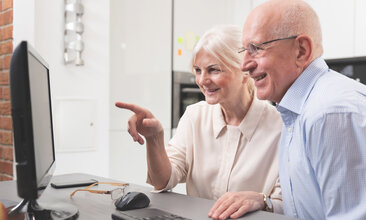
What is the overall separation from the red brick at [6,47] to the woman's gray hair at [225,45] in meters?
1.27

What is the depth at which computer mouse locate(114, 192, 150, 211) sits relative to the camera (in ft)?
3.47

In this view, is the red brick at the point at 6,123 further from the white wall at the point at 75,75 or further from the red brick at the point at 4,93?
the white wall at the point at 75,75

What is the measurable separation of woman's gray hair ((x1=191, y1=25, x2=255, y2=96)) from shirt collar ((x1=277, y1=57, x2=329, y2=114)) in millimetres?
473

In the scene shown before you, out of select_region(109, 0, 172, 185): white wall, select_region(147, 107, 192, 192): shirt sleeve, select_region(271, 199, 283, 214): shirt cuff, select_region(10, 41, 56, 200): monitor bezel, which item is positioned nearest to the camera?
select_region(10, 41, 56, 200): monitor bezel

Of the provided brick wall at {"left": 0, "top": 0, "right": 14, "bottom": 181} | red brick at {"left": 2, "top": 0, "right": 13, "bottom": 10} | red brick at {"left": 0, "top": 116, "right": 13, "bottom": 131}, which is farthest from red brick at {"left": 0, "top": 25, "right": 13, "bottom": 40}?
red brick at {"left": 0, "top": 116, "right": 13, "bottom": 131}

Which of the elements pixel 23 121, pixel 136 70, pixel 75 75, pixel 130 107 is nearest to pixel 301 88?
pixel 130 107

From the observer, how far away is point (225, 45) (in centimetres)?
157

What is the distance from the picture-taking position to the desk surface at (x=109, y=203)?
3.41 ft

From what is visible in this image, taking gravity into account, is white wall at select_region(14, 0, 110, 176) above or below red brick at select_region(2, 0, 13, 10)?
below

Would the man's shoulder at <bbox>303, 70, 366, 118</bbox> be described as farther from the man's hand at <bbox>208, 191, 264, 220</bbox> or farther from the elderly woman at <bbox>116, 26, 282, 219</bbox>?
the elderly woman at <bbox>116, 26, 282, 219</bbox>

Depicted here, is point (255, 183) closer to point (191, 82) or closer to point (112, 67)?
point (112, 67)

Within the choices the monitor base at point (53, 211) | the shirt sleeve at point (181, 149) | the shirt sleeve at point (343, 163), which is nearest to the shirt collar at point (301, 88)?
the shirt sleeve at point (343, 163)

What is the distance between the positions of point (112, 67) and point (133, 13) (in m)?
0.46

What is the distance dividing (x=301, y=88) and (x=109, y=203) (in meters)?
0.67
